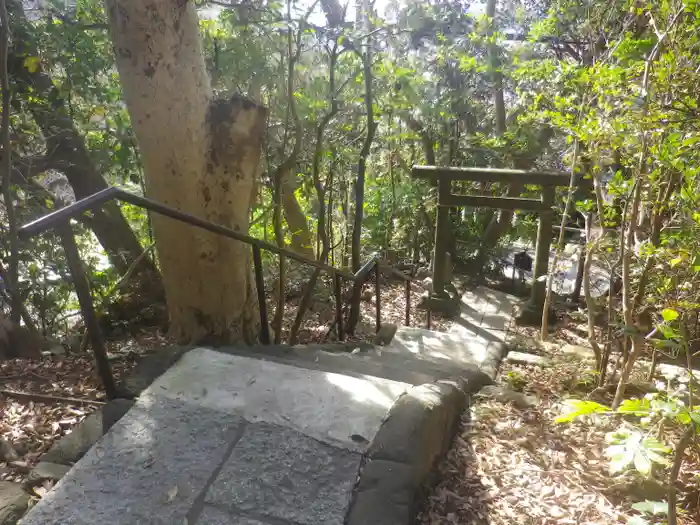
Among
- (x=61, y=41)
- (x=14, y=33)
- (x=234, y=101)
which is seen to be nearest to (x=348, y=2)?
(x=234, y=101)

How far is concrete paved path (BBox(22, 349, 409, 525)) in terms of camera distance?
1.67 metres

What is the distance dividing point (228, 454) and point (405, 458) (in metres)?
0.66

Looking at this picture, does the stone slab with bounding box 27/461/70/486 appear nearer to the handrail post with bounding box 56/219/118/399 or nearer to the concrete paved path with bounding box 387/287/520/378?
the handrail post with bounding box 56/219/118/399

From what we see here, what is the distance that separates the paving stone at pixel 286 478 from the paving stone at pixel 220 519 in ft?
0.10

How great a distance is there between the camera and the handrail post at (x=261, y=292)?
321 cm

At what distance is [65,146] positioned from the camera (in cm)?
523


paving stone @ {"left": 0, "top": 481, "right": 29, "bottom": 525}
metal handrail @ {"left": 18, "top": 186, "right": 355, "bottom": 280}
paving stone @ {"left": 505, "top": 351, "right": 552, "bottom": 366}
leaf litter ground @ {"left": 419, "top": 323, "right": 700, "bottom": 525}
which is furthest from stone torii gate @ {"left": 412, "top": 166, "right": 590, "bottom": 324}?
paving stone @ {"left": 0, "top": 481, "right": 29, "bottom": 525}

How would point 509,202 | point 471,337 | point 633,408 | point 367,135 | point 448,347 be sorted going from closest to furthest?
point 633,408, point 448,347, point 367,135, point 471,337, point 509,202

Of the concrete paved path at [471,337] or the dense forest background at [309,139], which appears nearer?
the dense forest background at [309,139]

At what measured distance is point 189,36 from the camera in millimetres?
2830

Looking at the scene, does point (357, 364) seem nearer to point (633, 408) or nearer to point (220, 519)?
point (220, 519)

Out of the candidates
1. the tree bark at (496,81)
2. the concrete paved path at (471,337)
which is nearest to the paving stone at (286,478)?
the concrete paved path at (471,337)

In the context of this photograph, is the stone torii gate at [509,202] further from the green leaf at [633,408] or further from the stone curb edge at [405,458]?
the green leaf at [633,408]

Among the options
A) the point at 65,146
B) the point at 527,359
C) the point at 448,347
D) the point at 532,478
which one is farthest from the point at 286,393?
the point at 65,146
